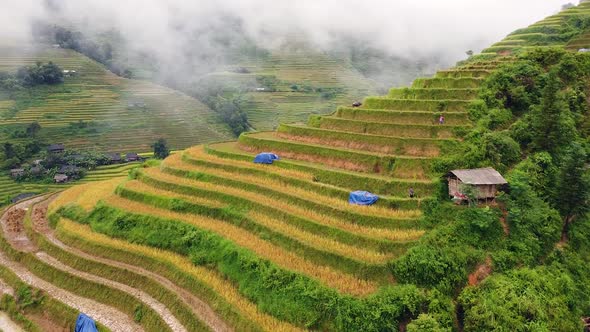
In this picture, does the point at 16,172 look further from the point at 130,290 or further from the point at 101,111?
the point at 130,290

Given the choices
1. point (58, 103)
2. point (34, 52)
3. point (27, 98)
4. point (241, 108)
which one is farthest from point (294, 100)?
point (34, 52)

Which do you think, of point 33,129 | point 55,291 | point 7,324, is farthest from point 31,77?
point 7,324

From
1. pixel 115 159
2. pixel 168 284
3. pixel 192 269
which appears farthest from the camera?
pixel 115 159

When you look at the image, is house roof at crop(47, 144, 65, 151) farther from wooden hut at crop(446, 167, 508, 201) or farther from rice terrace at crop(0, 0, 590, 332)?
wooden hut at crop(446, 167, 508, 201)

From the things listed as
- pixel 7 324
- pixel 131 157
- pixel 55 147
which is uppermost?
pixel 55 147

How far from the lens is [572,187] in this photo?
567 inches

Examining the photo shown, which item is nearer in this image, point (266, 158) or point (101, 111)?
point (266, 158)

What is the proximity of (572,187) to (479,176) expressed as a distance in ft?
11.7

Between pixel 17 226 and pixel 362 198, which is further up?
pixel 362 198

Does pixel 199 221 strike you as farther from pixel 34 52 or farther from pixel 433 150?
pixel 34 52

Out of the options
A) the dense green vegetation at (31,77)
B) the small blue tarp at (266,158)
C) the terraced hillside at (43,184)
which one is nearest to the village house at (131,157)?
the terraced hillside at (43,184)

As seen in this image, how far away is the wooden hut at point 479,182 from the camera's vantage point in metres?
14.4

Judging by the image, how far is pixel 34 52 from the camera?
227 feet

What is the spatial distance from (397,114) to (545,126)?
7.27 metres
